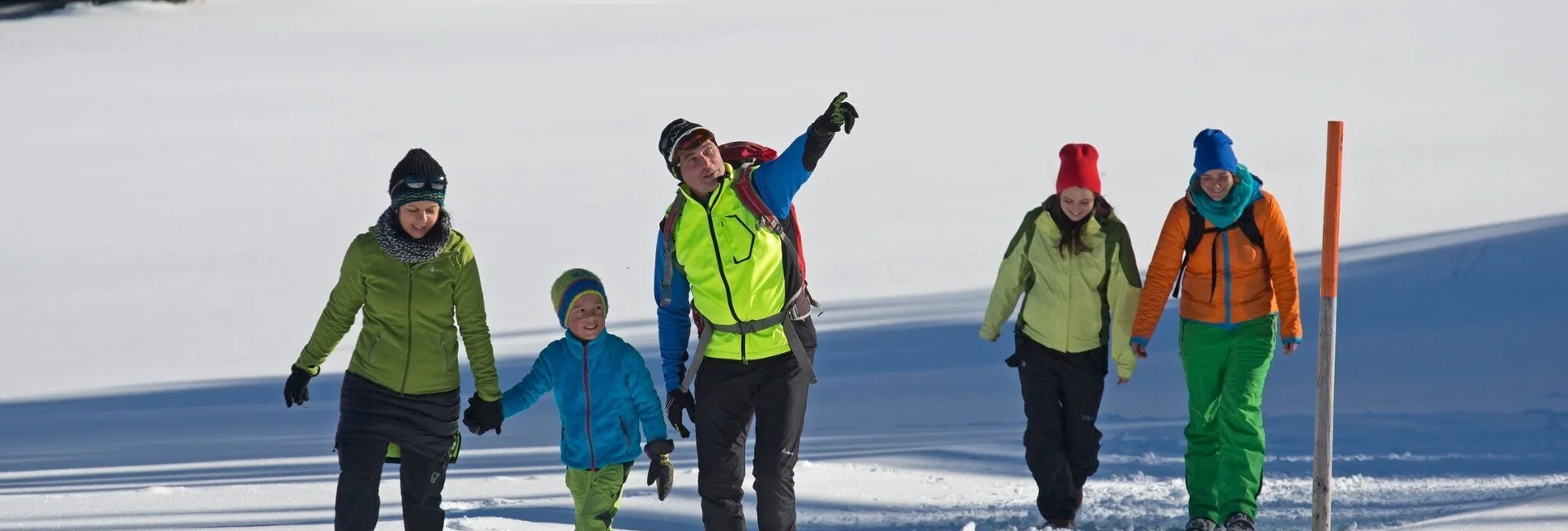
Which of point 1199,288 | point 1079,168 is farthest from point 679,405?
point 1199,288

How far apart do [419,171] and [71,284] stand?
10.1m

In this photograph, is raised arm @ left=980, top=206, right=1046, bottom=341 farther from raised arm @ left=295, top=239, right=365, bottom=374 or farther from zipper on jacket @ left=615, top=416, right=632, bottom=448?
raised arm @ left=295, top=239, right=365, bottom=374

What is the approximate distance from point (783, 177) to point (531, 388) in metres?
1.20

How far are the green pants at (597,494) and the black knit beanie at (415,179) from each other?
3.56ft

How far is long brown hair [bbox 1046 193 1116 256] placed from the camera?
19.2 ft

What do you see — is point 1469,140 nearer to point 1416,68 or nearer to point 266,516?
point 1416,68

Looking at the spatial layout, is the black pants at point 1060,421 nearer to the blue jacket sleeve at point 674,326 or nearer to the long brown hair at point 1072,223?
the long brown hair at point 1072,223

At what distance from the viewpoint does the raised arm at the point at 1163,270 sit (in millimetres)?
5699

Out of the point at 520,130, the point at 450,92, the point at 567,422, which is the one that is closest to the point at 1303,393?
the point at 567,422

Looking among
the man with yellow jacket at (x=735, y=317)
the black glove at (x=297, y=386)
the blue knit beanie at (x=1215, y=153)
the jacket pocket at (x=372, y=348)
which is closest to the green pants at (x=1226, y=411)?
the blue knit beanie at (x=1215, y=153)

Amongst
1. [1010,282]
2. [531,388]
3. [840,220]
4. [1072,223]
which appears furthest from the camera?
[840,220]

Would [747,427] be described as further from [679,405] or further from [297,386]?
[297,386]

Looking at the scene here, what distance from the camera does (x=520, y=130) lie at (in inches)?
912

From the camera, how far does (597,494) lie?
5.53 m
